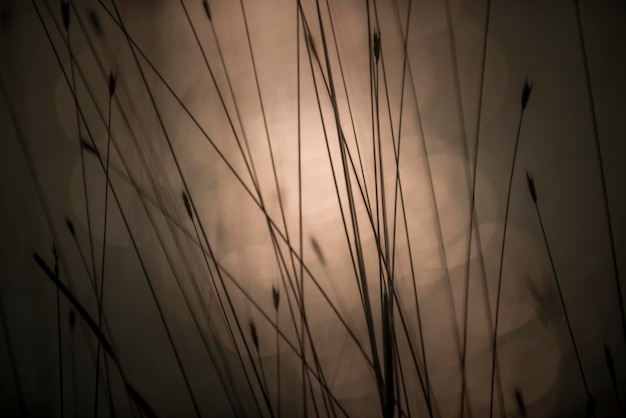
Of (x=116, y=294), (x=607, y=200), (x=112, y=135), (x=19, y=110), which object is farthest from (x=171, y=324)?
(x=607, y=200)

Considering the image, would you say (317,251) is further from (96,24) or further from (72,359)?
(96,24)

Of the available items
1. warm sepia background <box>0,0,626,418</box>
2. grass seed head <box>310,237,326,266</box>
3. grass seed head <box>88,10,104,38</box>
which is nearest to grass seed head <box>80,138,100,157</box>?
warm sepia background <box>0,0,626,418</box>

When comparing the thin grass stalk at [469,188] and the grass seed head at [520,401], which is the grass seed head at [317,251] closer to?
the thin grass stalk at [469,188]

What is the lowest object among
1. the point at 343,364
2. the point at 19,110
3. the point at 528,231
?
the point at 343,364

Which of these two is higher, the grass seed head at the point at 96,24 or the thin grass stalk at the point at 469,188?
the grass seed head at the point at 96,24

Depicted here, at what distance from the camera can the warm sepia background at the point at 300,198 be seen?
35.4 inches

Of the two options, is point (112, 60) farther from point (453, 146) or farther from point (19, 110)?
point (453, 146)

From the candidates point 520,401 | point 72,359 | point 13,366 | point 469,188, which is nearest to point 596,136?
point 469,188

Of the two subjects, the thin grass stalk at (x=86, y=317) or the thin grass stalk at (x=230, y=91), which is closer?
the thin grass stalk at (x=86, y=317)

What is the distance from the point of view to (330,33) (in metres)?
0.94

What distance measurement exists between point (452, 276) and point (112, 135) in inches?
31.1

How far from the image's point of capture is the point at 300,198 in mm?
921

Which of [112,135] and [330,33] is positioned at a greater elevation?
[330,33]

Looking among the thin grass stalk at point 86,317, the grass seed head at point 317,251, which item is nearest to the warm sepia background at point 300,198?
the grass seed head at point 317,251
